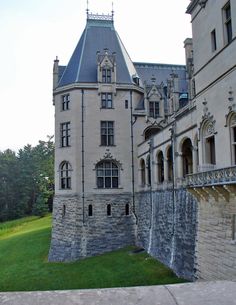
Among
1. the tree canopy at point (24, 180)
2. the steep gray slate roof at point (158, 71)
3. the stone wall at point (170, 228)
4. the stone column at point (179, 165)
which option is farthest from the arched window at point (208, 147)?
the tree canopy at point (24, 180)

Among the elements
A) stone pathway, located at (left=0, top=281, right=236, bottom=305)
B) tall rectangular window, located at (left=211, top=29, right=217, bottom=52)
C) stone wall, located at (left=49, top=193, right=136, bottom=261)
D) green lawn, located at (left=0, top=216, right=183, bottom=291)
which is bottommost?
green lawn, located at (left=0, top=216, right=183, bottom=291)

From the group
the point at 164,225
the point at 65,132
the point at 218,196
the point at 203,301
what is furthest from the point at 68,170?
the point at 203,301

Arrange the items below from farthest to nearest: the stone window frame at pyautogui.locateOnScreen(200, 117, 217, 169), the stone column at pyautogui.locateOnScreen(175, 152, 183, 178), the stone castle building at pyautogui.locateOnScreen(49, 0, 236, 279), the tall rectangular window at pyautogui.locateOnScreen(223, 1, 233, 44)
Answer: the stone castle building at pyautogui.locateOnScreen(49, 0, 236, 279)
the stone column at pyautogui.locateOnScreen(175, 152, 183, 178)
the stone window frame at pyautogui.locateOnScreen(200, 117, 217, 169)
the tall rectangular window at pyautogui.locateOnScreen(223, 1, 233, 44)

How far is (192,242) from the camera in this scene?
17516 mm

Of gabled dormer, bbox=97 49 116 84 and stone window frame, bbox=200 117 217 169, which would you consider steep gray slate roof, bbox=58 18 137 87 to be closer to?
gabled dormer, bbox=97 49 116 84

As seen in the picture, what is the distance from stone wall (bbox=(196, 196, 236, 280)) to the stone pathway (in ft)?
32.0

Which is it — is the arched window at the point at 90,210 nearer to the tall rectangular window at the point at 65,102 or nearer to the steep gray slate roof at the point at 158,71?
the tall rectangular window at the point at 65,102

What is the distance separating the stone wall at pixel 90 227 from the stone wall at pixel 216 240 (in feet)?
43.9

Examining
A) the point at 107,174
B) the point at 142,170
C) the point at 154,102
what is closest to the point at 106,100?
the point at 154,102

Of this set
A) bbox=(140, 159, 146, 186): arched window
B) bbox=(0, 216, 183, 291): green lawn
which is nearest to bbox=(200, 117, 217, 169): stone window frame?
bbox=(0, 216, 183, 291): green lawn

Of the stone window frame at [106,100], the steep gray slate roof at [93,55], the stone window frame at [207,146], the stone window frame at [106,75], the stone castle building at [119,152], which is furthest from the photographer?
the steep gray slate roof at [93,55]

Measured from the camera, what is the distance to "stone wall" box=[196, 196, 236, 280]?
12.9 m

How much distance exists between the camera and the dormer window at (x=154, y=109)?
31580mm

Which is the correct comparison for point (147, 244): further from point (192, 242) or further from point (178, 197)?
point (192, 242)
